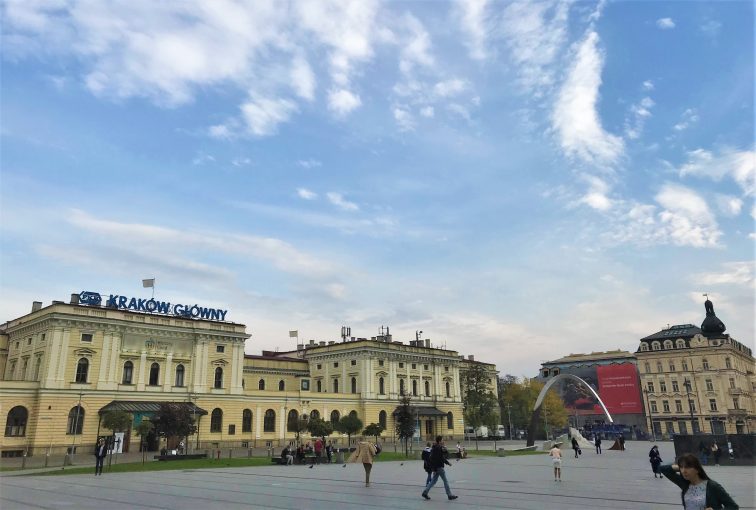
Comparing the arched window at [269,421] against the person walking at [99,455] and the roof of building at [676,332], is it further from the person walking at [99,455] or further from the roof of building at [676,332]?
the roof of building at [676,332]

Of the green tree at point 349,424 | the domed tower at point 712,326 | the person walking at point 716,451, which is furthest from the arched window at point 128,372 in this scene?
the domed tower at point 712,326

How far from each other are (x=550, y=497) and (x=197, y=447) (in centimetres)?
4810

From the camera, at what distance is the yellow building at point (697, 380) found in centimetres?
9638

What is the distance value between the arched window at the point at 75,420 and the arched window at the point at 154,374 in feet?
24.0

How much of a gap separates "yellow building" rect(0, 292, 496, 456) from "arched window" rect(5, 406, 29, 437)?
0.26 feet

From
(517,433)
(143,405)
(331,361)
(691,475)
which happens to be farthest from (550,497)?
(517,433)

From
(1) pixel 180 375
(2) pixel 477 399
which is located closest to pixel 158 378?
(1) pixel 180 375

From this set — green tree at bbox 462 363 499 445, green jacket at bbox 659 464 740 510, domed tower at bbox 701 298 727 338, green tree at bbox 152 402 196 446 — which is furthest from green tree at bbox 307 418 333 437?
domed tower at bbox 701 298 727 338

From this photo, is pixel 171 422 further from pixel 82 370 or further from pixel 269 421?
pixel 269 421

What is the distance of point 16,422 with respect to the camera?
A: 4875cm

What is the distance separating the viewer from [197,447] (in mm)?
57156

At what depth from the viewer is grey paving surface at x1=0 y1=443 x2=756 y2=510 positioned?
1528cm

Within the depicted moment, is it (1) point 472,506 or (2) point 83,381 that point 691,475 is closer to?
(1) point 472,506

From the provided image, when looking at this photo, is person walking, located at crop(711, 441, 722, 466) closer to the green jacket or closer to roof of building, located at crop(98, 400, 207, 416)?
the green jacket
